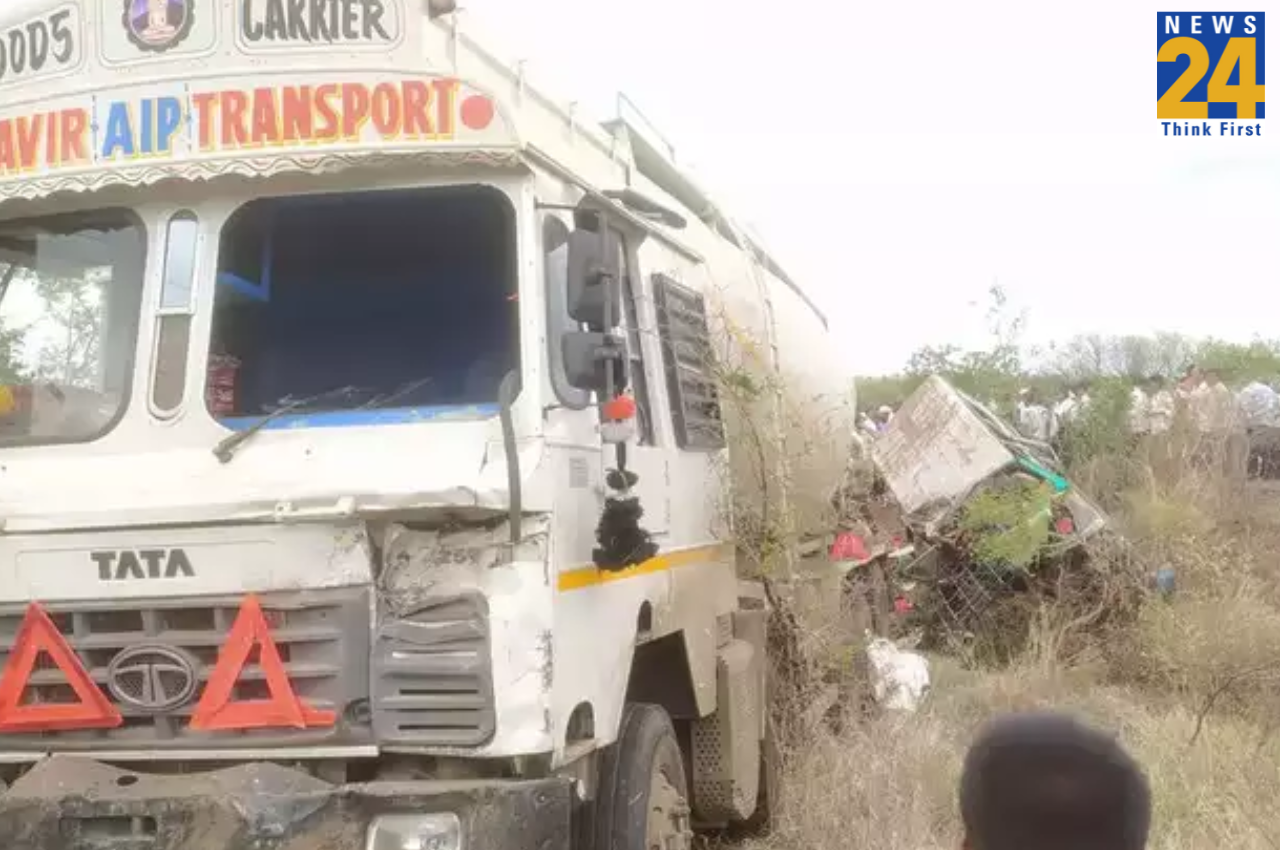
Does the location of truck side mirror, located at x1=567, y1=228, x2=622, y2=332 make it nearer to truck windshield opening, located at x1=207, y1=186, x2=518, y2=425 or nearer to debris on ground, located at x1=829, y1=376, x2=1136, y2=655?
truck windshield opening, located at x1=207, y1=186, x2=518, y2=425

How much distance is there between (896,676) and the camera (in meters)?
8.60

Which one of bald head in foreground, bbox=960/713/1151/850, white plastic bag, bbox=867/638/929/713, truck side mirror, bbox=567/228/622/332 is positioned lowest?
white plastic bag, bbox=867/638/929/713

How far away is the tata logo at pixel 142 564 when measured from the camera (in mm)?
3852

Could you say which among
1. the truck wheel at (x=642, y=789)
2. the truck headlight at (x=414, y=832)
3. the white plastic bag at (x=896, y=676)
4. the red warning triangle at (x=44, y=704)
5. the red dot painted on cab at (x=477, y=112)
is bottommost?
the white plastic bag at (x=896, y=676)

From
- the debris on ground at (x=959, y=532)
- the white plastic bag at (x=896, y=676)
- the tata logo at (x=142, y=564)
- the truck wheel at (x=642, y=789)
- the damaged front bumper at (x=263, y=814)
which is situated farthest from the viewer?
the debris on ground at (x=959, y=532)

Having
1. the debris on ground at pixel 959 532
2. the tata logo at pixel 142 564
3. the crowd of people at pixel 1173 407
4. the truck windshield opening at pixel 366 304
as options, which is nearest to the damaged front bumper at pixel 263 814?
the tata logo at pixel 142 564

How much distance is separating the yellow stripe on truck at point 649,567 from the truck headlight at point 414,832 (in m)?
0.72

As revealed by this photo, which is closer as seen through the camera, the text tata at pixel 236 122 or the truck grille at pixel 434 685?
the truck grille at pixel 434 685

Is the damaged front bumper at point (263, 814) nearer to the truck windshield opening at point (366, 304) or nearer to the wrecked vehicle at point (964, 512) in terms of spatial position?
the truck windshield opening at point (366, 304)

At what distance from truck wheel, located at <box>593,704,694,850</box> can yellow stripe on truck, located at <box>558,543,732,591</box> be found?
0.52 metres

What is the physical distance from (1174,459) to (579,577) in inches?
315

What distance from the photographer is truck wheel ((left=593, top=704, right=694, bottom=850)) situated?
4.56 metres

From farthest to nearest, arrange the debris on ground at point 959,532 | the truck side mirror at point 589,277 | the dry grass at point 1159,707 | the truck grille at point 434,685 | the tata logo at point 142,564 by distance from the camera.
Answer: the debris on ground at point 959,532, the dry grass at point 1159,707, the truck side mirror at point 589,277, the tata logo at point 142,564, the truck grille at point 434,685

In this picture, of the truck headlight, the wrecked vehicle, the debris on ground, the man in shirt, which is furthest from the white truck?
the man in shirt
